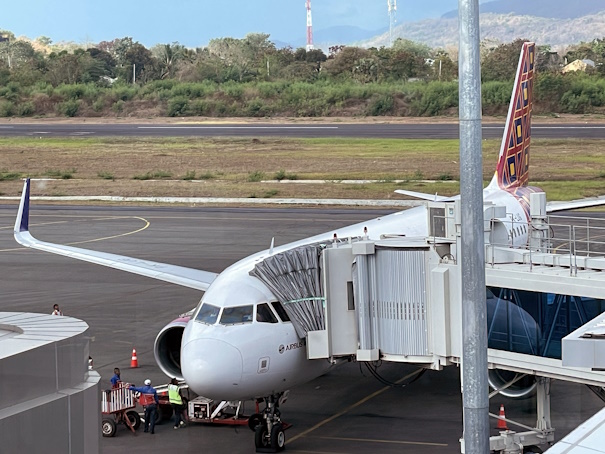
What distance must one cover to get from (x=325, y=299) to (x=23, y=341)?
1142 cm

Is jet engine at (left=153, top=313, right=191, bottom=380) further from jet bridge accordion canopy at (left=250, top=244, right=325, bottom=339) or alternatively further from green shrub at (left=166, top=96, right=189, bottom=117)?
green shrub at (left=166, top=96, right=189, bottom=117)

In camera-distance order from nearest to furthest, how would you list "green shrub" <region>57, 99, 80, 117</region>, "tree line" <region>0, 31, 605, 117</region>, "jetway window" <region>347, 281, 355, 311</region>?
1. "jetway window" <region>347, 281, 355, 311</region>
2. "tree line" <region>0, 31, 605, 117</region>
3. "green shrub" <region>57, 99, 80, 117</region>

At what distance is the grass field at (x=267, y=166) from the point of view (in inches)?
3002

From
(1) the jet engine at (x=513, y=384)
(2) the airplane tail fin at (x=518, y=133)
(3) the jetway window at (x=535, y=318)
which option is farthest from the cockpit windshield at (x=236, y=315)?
(2) the airplane tail fin at (x=518, y=133)

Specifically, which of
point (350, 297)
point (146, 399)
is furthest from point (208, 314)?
point (146, 399)

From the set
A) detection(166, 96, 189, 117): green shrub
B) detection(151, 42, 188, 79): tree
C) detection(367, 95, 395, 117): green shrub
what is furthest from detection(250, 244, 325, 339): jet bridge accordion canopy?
detection(151, 42, 188, 79): tree

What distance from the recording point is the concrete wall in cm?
1290

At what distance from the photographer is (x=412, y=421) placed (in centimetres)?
2647

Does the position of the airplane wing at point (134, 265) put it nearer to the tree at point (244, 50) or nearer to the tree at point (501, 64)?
the tree at point (501, 64)

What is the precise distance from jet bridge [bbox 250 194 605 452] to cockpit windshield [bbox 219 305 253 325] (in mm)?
1042

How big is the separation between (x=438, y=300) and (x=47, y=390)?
11223 millimetres

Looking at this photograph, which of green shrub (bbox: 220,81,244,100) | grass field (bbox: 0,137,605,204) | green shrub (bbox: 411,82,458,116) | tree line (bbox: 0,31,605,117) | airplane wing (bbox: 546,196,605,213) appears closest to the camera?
airplane wing (bbox: 546,196,605,213)

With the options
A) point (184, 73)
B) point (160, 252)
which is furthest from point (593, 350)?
point (184, 73)

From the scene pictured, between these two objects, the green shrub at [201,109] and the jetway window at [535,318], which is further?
the green shrub at [201,109]
